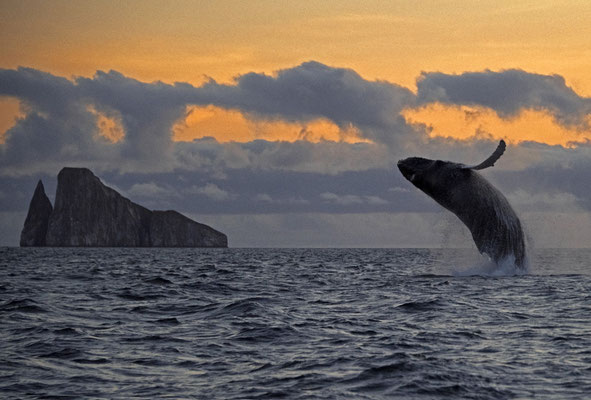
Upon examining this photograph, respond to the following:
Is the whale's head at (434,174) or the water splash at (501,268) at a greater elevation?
the whale's head at (434,174)

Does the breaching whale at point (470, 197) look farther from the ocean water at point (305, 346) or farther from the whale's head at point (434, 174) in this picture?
the ocean water at point (305, 346)

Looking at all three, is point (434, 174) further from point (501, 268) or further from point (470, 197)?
point (501, 268)

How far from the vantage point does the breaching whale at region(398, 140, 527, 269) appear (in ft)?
67.8

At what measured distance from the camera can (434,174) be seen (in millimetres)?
20609

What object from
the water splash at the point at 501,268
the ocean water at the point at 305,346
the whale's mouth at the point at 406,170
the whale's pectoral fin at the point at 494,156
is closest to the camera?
the ocean water at the point at 305,346

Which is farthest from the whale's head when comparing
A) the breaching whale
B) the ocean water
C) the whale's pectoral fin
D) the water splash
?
the water splash

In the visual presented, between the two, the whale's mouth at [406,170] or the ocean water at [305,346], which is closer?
the ocean water at [305,346]

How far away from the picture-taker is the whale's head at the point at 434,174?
67.6ft

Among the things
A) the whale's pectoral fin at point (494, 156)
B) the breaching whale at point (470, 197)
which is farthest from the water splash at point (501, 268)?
the whale's pectoral fin at point (494, 156)

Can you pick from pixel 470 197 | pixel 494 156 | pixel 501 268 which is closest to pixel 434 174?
pixel 470 197

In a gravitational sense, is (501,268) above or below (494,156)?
below

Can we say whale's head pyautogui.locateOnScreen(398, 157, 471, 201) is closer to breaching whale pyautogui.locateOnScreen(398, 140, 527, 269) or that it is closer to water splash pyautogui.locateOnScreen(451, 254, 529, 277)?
breaching whale pyautogui.locateOnScreen(398, 140, 527, 269)

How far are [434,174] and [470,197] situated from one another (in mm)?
1222

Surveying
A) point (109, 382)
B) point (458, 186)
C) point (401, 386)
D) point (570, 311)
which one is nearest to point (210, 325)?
point (109, 382)
